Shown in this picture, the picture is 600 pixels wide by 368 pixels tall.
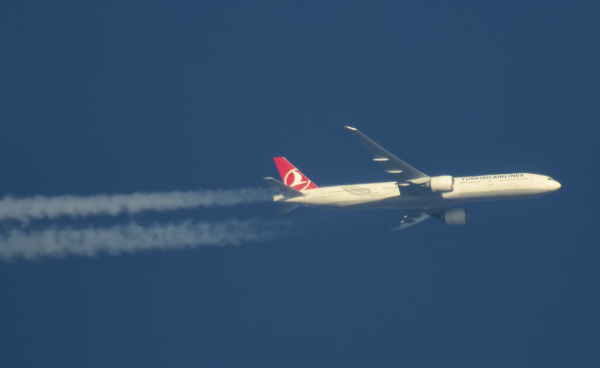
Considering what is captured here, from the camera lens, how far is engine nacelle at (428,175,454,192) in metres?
69.2

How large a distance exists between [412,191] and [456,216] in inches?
244

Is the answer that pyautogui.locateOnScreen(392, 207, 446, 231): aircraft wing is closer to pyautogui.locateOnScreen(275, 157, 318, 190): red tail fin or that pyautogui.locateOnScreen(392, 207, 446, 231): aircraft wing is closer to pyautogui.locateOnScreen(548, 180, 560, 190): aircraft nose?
pyautogui.locateOnScreen(275, 157, 318, 190): red tail fin

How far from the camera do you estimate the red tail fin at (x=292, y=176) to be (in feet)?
256

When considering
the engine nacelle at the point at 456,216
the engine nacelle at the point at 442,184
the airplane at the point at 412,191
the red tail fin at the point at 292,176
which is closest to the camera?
the engine nacelle at the point at 442,184

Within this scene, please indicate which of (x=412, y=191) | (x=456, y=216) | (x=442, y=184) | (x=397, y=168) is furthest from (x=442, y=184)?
(x=456, y=216)

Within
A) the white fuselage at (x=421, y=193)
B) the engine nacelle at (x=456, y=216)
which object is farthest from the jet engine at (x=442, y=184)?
the engine nacelle at (x=456, y=216)

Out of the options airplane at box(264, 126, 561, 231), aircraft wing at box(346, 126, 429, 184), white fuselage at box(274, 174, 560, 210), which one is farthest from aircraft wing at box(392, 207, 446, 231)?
aircraft wing at box(346, 126, 429, 184)

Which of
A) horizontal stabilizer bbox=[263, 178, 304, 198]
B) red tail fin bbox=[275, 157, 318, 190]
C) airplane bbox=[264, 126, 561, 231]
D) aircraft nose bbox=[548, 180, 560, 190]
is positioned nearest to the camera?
airplane bbox=[264, 126, 561, 231]

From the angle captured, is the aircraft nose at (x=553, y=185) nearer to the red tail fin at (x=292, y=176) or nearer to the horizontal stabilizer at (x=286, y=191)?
the red tail fin at (x=292, y=176)

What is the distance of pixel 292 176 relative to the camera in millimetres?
79875

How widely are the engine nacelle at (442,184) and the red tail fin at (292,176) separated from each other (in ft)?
40.8

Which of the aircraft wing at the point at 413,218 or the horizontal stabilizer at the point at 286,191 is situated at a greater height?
the horizontal stabilizer at the point at 286,191

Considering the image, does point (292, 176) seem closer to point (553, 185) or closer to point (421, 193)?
point (421, 193)

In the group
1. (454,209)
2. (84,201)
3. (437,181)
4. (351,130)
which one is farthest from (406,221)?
(84,201)
